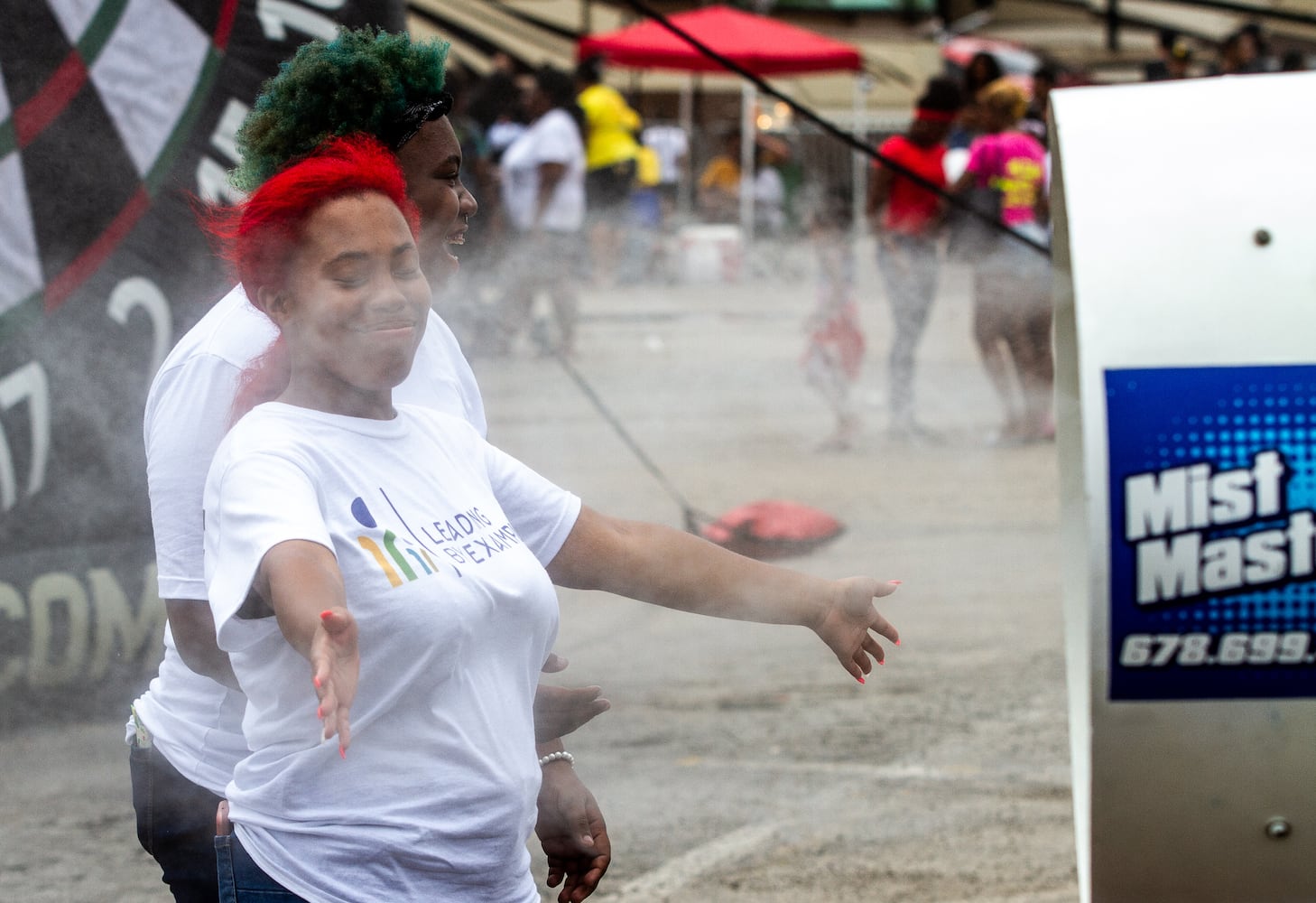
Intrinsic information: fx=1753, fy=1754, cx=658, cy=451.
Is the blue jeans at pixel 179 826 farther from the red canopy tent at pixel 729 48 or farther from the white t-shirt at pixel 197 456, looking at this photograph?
the red canopy tent at pixel 729 48

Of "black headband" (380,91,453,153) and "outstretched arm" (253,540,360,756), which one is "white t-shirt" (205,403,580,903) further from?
"black headband" (380,91,453,153)

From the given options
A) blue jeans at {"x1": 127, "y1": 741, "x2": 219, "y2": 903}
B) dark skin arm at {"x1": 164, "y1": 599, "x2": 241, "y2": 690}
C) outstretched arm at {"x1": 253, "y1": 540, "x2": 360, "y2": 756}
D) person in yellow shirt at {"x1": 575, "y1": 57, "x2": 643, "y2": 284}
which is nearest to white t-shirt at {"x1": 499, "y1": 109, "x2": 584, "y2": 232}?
person in yellow shirt at {"x1": 575, "y1": 57, "x2": 643, "y2": 284}

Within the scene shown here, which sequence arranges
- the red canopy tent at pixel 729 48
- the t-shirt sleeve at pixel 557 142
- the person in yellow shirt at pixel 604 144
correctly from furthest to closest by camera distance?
the red canopy tent at pixel 729 48
the person in yellow shirt at pixel 604 144
the t-shirt sleeve at pixel 557 142

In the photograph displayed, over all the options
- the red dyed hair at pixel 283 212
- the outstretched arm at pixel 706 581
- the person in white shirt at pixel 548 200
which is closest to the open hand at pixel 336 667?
the red dyed hair at pixel 283 212

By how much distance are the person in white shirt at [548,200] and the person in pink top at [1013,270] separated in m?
2.94

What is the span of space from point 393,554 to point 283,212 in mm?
368

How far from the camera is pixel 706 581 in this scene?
2.05 meters

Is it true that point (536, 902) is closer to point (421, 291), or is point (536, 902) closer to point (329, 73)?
point (421, 291)

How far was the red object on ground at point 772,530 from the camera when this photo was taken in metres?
5.81

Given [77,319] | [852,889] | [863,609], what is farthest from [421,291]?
[77,319]

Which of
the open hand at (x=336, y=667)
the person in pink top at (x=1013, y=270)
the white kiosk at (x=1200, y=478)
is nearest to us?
the open hand at (x=336, y=667)

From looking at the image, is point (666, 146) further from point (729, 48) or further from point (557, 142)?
point (557, 142)

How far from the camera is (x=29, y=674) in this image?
3.93 m

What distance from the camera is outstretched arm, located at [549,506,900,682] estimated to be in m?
2.05
